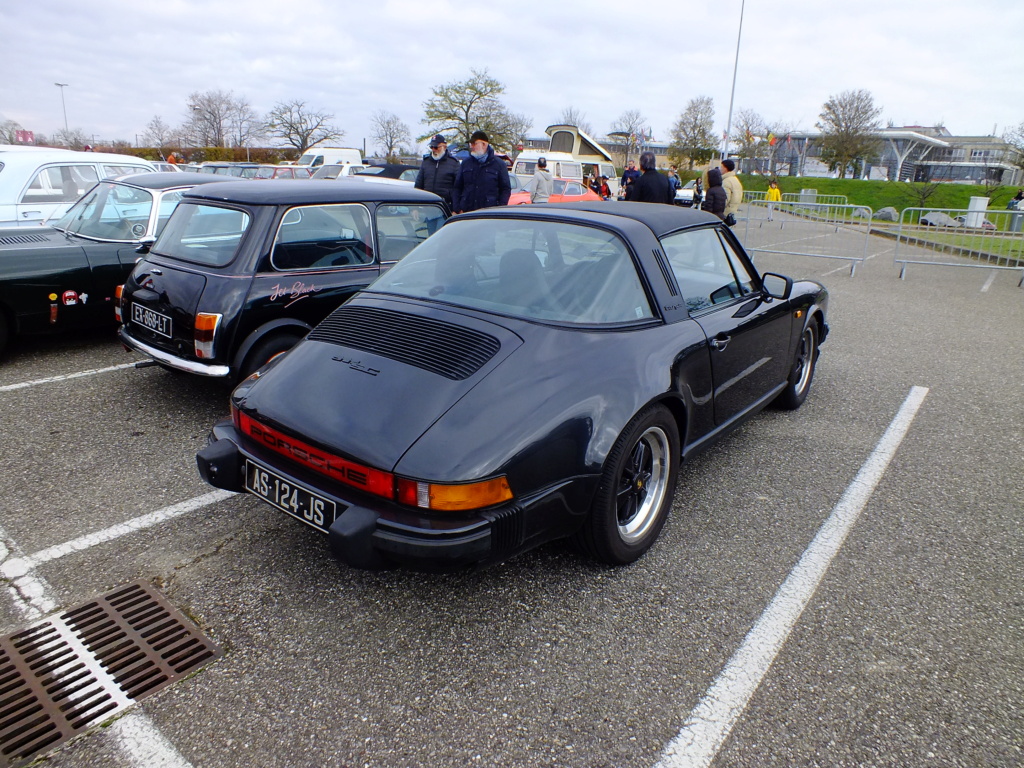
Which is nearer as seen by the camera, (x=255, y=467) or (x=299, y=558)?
(x=255, y=467)

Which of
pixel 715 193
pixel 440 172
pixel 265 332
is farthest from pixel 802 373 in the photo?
A: pixel 715 193

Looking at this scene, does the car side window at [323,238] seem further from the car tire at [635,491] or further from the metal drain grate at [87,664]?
the car tire at [635,491]

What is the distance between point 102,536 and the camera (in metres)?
3.04

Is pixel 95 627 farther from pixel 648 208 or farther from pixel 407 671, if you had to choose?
pixel 648 208

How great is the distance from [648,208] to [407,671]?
249cm

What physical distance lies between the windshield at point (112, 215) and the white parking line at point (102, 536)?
354cm

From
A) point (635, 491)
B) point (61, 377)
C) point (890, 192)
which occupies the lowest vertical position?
point (61, 377)

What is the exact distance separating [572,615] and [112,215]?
5654 mm

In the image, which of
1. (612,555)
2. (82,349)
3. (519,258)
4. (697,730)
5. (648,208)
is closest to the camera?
(697,730)

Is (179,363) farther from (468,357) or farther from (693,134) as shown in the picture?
(693,134)

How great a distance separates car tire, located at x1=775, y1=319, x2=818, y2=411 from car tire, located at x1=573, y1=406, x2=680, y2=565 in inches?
75.7

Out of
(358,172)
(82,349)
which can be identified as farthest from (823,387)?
(358,172)

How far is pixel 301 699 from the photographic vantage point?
7.04 feet

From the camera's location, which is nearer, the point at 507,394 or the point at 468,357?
the point at 507,394
